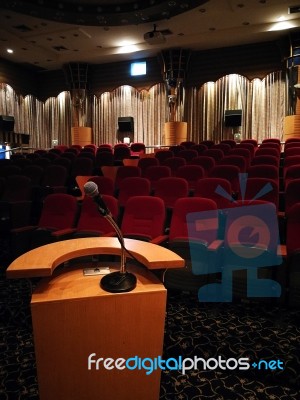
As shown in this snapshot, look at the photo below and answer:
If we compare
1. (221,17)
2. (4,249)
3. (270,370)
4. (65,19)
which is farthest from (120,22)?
(270,370)

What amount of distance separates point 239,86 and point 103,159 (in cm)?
531

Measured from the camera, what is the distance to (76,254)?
1571mm

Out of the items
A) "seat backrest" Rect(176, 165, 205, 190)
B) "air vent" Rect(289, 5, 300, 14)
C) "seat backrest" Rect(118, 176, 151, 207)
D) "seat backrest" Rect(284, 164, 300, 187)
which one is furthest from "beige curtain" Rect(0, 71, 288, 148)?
"seat backrest" Rect(118, 176, 151, 207)

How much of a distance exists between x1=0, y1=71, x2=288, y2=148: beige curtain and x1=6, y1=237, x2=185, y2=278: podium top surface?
867cm

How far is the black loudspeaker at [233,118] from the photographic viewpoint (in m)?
9.62

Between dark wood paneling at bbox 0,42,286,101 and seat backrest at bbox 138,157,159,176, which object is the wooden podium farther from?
dark wood paneling at bbox 0,42,286,101

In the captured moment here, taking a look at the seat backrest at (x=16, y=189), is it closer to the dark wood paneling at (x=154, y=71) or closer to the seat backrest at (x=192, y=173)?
the seat backrest at (x=192, y=173)

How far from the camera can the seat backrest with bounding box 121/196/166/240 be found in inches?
119

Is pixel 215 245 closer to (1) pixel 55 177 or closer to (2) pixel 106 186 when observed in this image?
(2) pixel 106 186

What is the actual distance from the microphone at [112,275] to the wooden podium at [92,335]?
29 mm

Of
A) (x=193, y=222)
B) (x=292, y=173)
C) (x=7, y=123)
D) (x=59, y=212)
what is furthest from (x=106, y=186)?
(x=7, y=123)

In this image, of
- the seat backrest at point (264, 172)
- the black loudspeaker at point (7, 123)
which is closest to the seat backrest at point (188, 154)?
the seat backrest at point (264, 172)

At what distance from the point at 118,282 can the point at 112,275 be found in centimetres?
8

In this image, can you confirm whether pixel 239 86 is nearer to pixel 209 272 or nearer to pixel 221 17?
pixel 221 17
